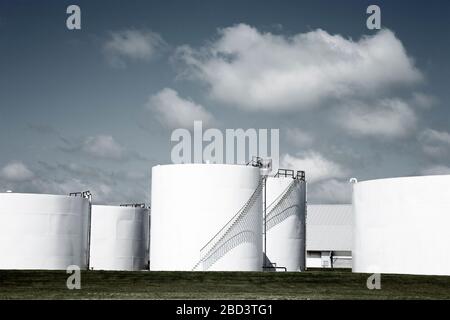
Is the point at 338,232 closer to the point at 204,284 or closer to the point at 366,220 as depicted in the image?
the point at 366,220

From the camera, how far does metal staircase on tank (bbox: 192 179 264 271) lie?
3881 cm

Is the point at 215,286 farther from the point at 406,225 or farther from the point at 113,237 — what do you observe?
the point at 113,237

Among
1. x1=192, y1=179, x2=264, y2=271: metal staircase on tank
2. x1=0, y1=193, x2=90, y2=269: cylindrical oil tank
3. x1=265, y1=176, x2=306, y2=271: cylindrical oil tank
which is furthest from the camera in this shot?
x1=265, y1=176, x2=306, y2=271: cylindrical oil tank

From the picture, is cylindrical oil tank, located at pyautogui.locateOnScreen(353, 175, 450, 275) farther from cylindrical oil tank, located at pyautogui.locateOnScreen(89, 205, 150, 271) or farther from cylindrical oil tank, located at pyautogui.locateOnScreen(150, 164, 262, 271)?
cylindrical oil tank, located at pyautogui.locateOnScreen(89, 205, 150, 271)

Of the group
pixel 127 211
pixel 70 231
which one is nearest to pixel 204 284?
pixel 70 231

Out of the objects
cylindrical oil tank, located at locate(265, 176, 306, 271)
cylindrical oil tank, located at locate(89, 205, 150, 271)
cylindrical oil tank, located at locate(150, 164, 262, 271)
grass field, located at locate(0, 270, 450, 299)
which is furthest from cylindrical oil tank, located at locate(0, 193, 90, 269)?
cylindrical oil tank, located at locate(265, 176, 306, 271)

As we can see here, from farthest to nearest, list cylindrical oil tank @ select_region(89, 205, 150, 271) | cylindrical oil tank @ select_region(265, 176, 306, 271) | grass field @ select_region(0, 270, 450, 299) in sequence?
cylindrical oil tank @ select_region(89, 205, 150, 271) → cylindrical oil tank @ select_region(265, 176, 306, 271) → grass field @ select_region(0, 270, 450, 299)

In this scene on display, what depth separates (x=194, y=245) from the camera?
38938 millimetres

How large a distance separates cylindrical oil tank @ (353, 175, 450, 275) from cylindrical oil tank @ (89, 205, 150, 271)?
18.7 meters

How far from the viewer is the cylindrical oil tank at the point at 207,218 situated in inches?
1531

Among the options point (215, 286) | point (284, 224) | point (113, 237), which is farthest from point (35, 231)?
point (215, 286)

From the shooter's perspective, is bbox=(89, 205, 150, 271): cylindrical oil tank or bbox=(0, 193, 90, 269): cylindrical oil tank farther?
bbox=(89, 205, 150, 271): cylindrical oil tank

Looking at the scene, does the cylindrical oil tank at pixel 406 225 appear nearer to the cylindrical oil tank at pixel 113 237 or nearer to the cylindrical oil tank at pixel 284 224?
the cylindrical oil tank at pixel 284 224
